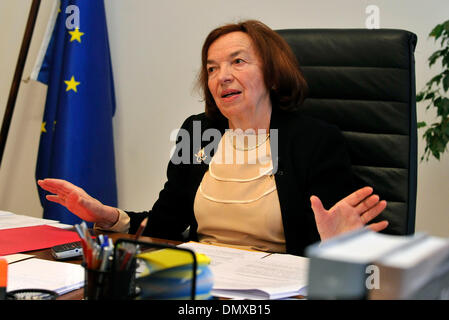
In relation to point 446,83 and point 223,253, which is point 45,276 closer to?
point 223,253

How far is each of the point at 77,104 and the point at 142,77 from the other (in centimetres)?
45

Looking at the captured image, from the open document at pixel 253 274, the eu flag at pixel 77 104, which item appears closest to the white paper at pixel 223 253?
the open document at pixel 253 274

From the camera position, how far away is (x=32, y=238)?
1.24 m

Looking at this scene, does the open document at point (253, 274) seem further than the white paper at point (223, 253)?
No

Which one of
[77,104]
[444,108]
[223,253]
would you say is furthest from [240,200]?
[77,104]

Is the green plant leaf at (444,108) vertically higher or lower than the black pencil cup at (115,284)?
higher

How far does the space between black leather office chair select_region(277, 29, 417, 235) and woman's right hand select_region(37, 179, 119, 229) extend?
74 centimetres

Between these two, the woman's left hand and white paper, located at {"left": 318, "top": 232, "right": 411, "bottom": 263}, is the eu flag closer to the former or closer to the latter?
the woman's left hand

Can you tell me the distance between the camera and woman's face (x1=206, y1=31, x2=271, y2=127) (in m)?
1.57

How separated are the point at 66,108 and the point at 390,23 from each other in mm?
1642

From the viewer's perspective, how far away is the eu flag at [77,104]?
2.62m

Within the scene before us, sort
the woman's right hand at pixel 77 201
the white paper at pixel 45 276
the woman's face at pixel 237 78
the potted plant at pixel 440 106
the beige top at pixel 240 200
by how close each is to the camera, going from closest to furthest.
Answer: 1. the white paper at pixel 45 276
2. the woman's right hand at pixel 77 201
3. the beige top at pixel 240 200
4. the woman's face at pixel 237 78
5. the potted plant at pixel 440 106

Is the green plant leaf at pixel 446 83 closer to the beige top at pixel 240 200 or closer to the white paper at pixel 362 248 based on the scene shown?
the beige top at pixel 240 200

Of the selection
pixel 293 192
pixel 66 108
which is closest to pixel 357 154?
pixel 293 192
